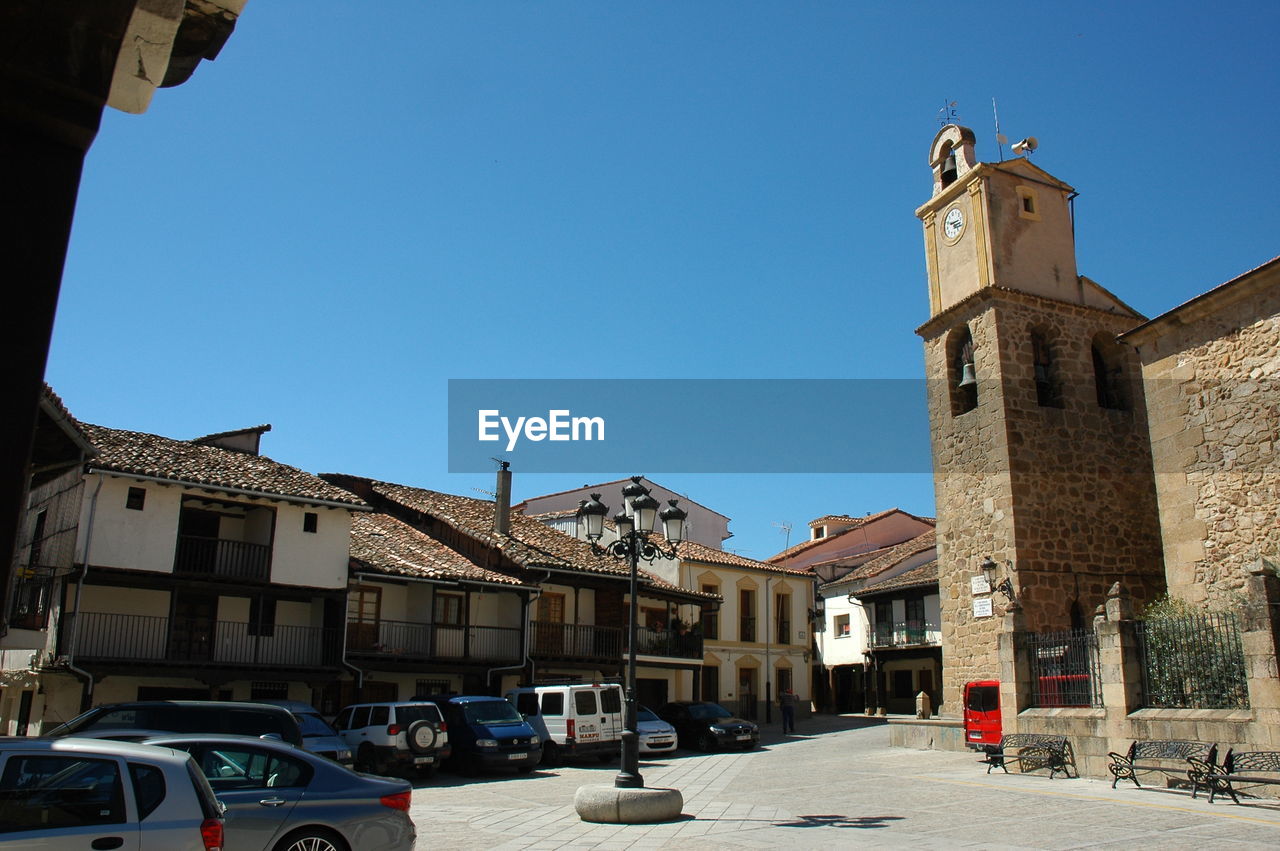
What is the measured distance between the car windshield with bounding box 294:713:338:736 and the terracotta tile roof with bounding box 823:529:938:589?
28.6m

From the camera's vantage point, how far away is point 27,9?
265 cm

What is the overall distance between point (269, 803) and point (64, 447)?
9.53 m

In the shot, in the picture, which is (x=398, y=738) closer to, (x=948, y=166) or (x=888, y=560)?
(x=948, y=166)

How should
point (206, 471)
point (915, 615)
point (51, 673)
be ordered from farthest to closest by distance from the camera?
point (915, 615) < point (206, 471) < point (51, 673)

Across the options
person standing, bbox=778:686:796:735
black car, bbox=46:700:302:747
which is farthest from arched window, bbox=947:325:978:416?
black car, bbox=46:700:302:747

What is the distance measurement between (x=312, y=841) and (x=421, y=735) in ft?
36.4

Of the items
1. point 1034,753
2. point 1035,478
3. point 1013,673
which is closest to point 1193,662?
point 1034,753

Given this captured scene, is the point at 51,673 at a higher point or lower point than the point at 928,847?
higher

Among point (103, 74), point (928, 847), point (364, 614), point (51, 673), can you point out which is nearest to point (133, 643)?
point (51, 673)

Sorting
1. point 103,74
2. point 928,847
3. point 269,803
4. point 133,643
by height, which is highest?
point 103,74

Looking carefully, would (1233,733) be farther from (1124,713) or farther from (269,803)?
(269,803)

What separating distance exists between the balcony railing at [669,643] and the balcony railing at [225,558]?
12075 millimetres

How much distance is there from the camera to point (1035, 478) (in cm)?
2161

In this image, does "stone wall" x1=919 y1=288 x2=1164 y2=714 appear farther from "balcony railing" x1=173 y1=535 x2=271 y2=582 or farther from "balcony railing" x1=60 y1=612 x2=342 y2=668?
"balcony railing" x1=173 y1=535 x2=271 y2=582
